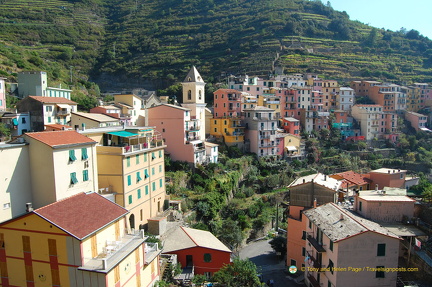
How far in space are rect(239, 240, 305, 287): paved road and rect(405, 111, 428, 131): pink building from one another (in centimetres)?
4784

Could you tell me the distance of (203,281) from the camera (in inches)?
843

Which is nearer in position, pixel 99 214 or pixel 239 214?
pixel 99 214

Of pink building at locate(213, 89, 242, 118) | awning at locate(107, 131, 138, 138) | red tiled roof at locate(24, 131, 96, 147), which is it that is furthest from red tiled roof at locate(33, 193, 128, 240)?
pink building at locate(213, 89, 242, 118)

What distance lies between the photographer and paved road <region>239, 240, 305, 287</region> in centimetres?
2589

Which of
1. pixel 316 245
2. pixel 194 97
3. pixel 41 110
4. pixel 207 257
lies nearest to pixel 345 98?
pixel 194 97

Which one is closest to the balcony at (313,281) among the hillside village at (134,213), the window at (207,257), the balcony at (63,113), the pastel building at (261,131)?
the hillside village at (134,213)

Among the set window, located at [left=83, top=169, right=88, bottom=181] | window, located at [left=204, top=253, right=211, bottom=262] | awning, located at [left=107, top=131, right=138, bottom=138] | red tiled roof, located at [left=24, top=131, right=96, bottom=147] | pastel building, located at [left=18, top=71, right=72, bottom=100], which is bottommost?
window, located at [left=204, top=253, right=211, bottom=262]

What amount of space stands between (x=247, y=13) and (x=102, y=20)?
143 ft

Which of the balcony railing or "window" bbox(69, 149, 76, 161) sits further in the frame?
"window" bbox(69, 149, 76, 161)

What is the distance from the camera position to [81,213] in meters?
17.7

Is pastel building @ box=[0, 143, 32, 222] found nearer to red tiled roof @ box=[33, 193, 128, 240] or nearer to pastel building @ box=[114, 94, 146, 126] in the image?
red tiled roof @ box=[33, 193, 128, 240]

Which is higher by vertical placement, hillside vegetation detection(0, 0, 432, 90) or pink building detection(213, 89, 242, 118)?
hillside vegetation detection(0, 0, 432, 90)

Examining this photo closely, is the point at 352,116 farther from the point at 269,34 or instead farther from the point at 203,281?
the point at 203,281

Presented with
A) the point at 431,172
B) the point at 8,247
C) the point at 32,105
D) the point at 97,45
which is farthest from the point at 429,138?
the point at 97,45
